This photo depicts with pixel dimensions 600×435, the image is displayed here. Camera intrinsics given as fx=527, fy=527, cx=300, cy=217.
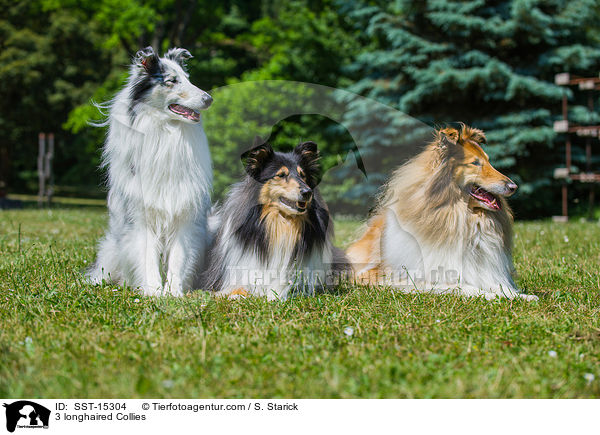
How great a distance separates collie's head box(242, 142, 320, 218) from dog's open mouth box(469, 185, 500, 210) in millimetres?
1191

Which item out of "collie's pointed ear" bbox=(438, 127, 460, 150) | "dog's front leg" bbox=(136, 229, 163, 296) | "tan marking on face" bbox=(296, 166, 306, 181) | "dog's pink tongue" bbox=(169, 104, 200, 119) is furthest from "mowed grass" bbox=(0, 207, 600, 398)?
"dog's pink tongue" bbox=(169, 104, 200, 119)

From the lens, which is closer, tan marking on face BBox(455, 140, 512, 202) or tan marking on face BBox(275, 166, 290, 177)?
tan marking on face BBox(275, 166, 290, 177)

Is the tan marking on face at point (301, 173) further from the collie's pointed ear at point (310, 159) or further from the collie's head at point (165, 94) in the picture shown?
the collie's head at point (165, 94)

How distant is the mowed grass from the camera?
223 centimetres

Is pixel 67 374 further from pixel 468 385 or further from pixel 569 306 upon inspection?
pixel 569 306

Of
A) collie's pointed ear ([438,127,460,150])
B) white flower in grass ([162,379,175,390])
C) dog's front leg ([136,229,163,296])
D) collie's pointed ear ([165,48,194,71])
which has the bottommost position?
dog's front leg ([136,229,163,296])

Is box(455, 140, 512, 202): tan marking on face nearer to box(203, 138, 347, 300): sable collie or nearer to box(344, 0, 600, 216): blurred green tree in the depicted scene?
box(203, 138, 347, 300): sable collie

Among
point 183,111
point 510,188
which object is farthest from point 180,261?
point 510,188

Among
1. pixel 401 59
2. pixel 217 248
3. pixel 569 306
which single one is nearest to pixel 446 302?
pixel 569 306

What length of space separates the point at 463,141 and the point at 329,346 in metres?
1.95

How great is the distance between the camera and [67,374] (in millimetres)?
2305
